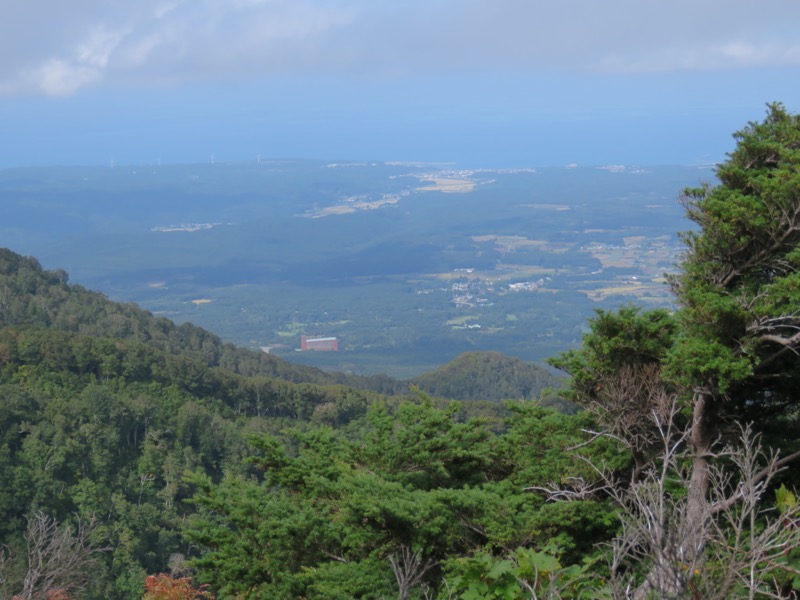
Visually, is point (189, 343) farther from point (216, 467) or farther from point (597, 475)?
point (597, 475)

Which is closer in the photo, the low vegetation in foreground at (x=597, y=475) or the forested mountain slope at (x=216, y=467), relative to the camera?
the low vegetation in foreground at (x=597, y=475)

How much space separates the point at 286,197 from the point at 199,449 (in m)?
126

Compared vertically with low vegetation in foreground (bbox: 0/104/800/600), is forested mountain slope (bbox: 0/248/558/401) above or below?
below


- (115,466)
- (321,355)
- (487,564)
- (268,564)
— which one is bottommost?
(321,355)

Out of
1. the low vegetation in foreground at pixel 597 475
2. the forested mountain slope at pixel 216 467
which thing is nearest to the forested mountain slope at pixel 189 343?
the forested mountain slope at pixel 216 467

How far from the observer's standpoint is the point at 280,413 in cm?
3966

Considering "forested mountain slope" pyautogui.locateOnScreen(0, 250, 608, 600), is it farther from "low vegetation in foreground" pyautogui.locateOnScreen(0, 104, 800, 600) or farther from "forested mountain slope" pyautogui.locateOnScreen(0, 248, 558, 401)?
"forested mountain slope" pyautogui.locateOnScreen(0, 248, 558, 401)

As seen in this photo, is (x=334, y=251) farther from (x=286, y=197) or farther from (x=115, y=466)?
(x=115, y=466)

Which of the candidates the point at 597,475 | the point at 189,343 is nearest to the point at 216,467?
the point at 189,343

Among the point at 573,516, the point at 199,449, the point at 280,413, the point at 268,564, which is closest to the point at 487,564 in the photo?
the point at 573,516

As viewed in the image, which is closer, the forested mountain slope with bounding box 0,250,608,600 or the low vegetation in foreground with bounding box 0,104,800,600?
the low vegetation in foreground with bounding box 0,104,800,600

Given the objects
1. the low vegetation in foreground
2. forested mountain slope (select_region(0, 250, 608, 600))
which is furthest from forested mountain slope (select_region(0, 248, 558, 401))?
the low vegetation in foreground

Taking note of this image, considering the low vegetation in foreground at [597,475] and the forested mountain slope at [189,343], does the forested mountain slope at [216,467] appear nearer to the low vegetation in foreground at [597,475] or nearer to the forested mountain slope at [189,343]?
the low vegetation in foreground at [597,475]

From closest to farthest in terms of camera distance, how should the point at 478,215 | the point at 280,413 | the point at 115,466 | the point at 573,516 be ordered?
the point at 573,516 < the point at 115,466 < the point at 280,413 < the point at 478,215
